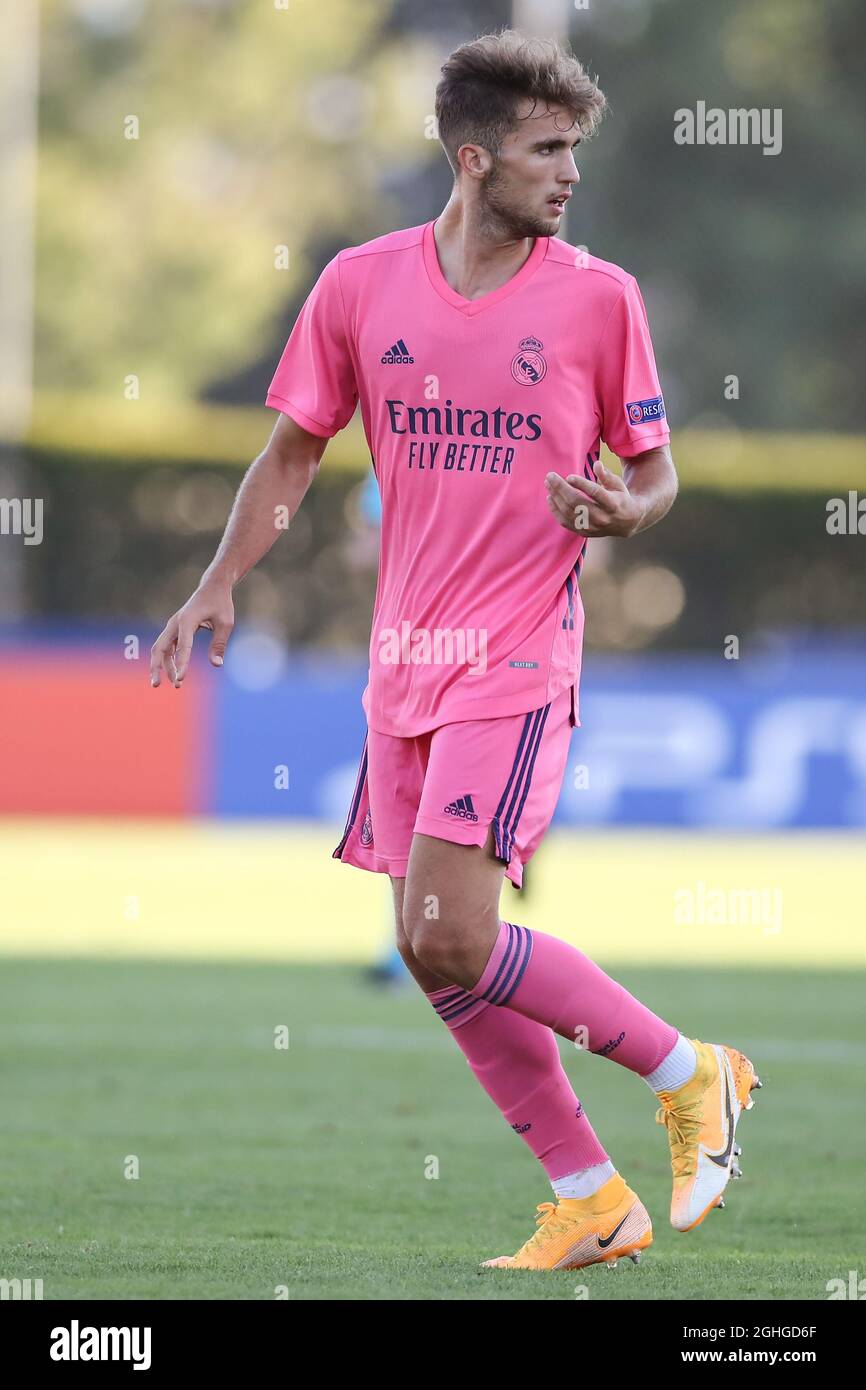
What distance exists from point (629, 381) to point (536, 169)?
0.49 meters

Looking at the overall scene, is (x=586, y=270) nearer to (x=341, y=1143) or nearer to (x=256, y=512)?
(x=256, y=512)

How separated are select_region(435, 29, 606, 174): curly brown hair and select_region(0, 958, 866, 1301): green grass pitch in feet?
7.84

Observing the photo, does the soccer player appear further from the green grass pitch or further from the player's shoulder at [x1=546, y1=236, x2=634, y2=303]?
the green grass pitch

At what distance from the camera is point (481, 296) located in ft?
14.9

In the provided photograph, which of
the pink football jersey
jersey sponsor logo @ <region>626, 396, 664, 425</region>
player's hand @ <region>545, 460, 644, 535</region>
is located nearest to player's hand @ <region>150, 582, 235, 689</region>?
the pink football jersey

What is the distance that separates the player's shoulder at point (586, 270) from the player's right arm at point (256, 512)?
0.68 metres

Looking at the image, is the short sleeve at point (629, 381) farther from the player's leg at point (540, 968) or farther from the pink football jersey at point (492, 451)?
the player's leg at point (540, 968)

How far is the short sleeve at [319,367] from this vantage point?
4684 mm

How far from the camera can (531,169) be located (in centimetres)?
445

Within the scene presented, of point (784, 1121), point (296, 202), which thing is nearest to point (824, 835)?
point (784, 1121)

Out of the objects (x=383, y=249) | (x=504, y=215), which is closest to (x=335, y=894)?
(x=383, y=249)

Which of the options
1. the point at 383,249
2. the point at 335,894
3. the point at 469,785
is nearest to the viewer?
the point at 469,785
